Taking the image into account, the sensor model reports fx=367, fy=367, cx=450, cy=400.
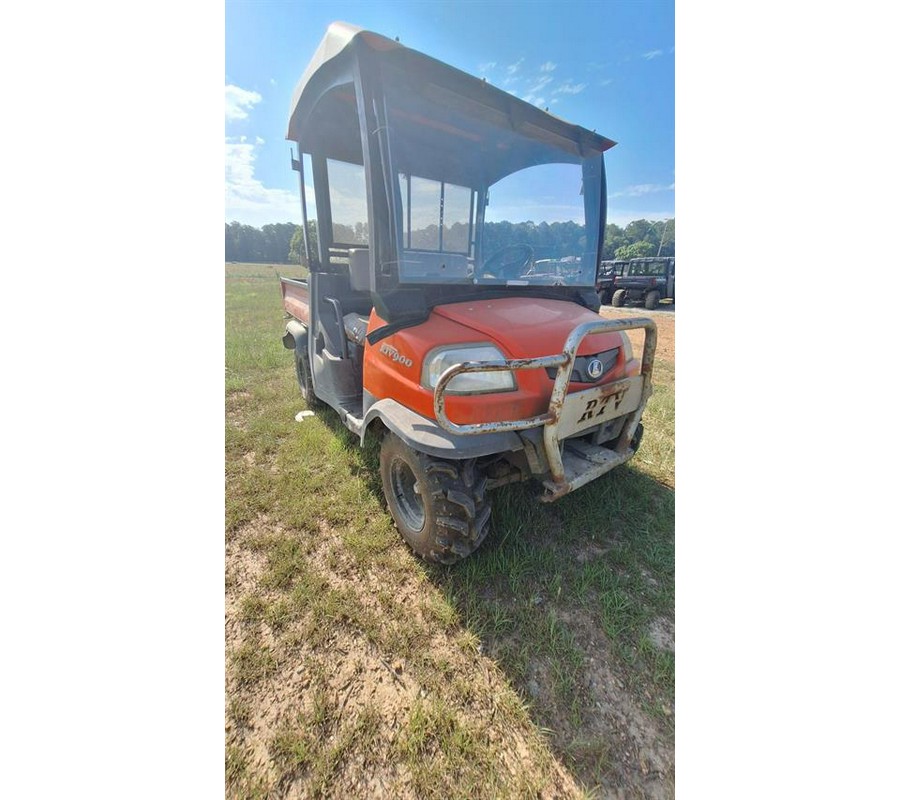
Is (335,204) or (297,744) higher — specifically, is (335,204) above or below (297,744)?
above

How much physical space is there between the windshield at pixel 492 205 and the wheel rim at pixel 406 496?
108 centimetres

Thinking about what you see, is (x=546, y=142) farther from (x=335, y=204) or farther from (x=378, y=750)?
(x=378, y=750)

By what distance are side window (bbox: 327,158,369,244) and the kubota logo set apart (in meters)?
1.18

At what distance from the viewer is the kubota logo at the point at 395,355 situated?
6.24 ft

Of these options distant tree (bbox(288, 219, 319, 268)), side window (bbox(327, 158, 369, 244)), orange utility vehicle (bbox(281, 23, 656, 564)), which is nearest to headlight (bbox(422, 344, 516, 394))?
orange utility vehicle (bbox(281, 23, 656, 564))

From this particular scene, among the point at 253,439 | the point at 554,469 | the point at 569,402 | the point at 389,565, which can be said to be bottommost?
the point at 389,565

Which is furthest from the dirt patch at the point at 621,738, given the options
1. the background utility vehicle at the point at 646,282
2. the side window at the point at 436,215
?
the background utility vehicle at the point at 646,282

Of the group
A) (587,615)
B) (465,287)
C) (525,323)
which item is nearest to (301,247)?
(465,287)

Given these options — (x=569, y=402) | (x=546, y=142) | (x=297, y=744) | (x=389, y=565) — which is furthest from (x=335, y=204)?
(x=297, y=744)

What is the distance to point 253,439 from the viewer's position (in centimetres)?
350

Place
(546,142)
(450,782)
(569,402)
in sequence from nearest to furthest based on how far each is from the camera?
(450,782)
(569,402)
(546,142)

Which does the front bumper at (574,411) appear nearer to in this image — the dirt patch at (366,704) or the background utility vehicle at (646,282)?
the dirt patch at (366,704)

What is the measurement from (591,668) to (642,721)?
23cm

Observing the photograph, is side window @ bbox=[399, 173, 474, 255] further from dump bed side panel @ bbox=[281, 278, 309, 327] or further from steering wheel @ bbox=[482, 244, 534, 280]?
dump bed side panel @ bbox=[281, 278, 309, 327]
